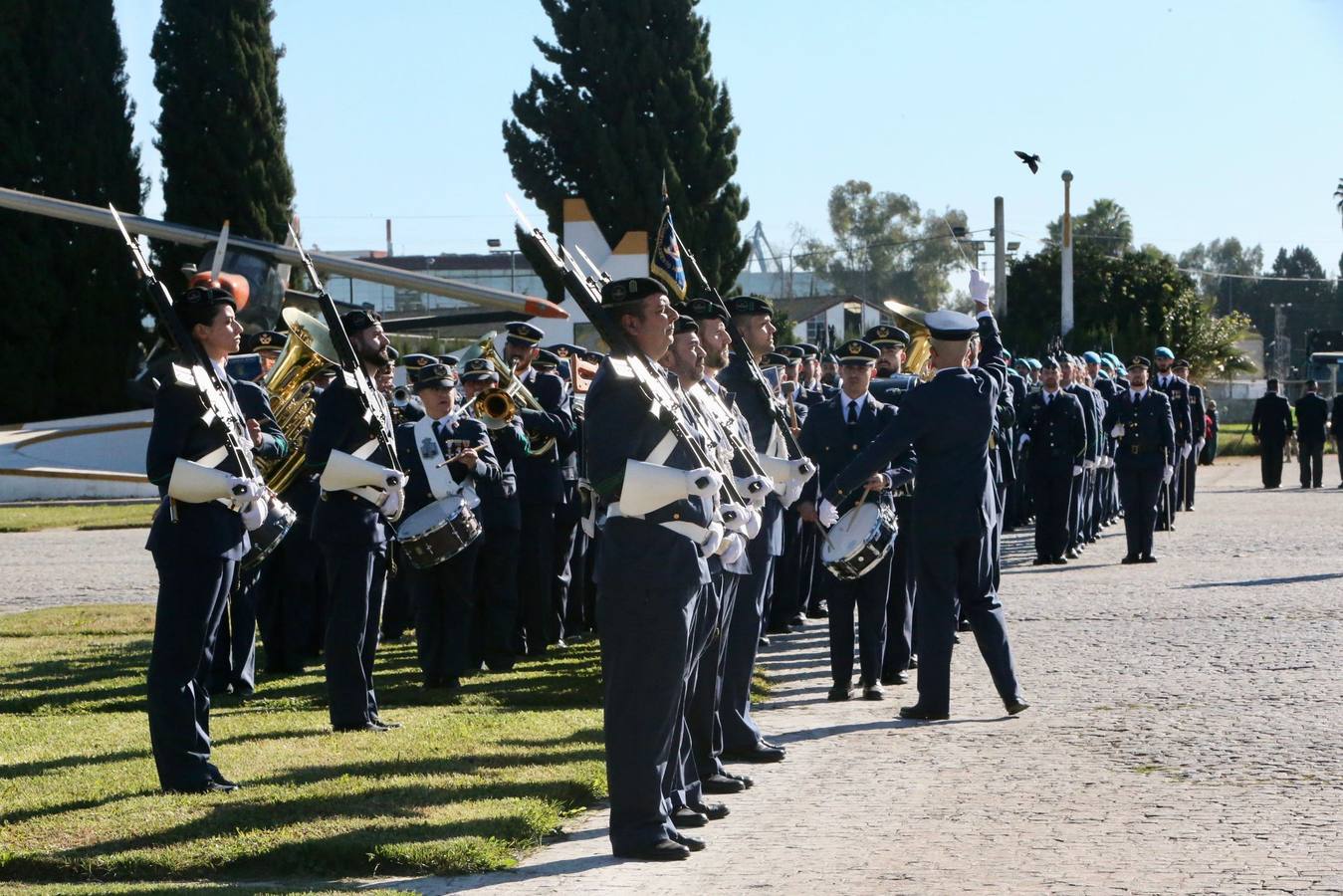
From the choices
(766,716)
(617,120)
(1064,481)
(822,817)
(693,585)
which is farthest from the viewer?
(617,120)

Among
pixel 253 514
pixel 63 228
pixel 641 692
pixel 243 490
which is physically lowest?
pixel 641 692

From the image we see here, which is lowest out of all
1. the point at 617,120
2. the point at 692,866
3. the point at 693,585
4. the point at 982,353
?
the point at 692,866

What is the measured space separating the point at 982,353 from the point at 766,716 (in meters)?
2.90

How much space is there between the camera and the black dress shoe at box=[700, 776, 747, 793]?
732 centimetres

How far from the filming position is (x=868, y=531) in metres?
9.55

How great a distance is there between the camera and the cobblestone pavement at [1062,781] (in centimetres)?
589

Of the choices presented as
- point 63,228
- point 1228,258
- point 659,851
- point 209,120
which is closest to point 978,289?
point 659,851

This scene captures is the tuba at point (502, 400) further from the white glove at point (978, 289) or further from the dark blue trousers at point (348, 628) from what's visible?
the white glove at point (978, 289)

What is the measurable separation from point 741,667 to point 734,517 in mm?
1772

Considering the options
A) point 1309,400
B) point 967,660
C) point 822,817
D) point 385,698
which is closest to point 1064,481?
point 967,660

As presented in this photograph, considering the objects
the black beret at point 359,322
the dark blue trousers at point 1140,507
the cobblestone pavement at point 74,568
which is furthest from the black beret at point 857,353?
the cobblestone pavement at point 74,568

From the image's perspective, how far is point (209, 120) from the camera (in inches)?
1620

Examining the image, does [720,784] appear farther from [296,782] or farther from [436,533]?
[436,533]

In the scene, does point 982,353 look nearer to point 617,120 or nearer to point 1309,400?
point 1309,400
